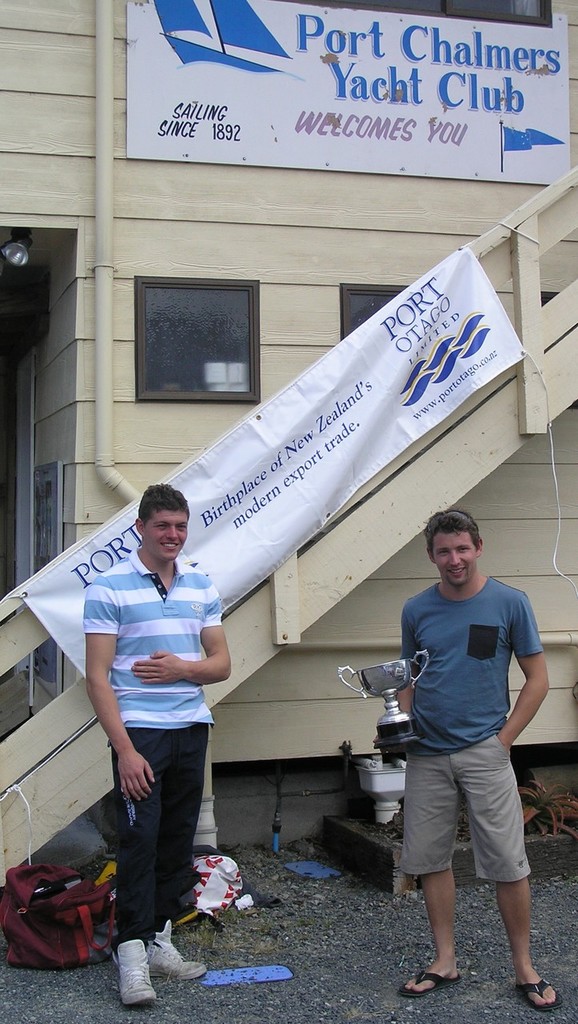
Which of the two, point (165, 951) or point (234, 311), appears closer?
point (165, 951)

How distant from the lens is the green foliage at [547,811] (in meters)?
5.54

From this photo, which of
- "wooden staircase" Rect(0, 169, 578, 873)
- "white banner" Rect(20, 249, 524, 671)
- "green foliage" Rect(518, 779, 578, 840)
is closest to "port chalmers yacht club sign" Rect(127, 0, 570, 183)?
"wooden staircase" Rect(0, 169, 578, 873)

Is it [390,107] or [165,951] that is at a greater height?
[390,107]

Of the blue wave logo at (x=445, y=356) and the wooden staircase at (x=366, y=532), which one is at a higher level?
the blue wave logo at (x=445, y=356)

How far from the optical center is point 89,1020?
372 centimetres

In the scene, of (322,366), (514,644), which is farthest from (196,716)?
(322,366)

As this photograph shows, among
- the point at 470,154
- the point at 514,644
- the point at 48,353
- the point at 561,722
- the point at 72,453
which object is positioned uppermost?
the point at 470,154

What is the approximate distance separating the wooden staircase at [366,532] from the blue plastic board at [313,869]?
1225 millimetres

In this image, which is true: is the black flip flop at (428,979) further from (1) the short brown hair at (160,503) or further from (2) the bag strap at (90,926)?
(1) the short brown hair at (160,503)

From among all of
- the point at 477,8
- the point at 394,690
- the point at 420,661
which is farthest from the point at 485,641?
the point at 477,8

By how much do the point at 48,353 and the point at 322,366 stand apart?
2196mm

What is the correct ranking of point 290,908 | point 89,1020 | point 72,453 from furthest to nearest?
1. point 72,453
2. point 290,908
3. point 89,1020

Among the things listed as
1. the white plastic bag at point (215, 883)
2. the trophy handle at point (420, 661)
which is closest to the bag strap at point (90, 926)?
the white plastic bag at point (215, 883)

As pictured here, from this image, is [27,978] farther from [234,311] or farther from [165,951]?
[234,311]
